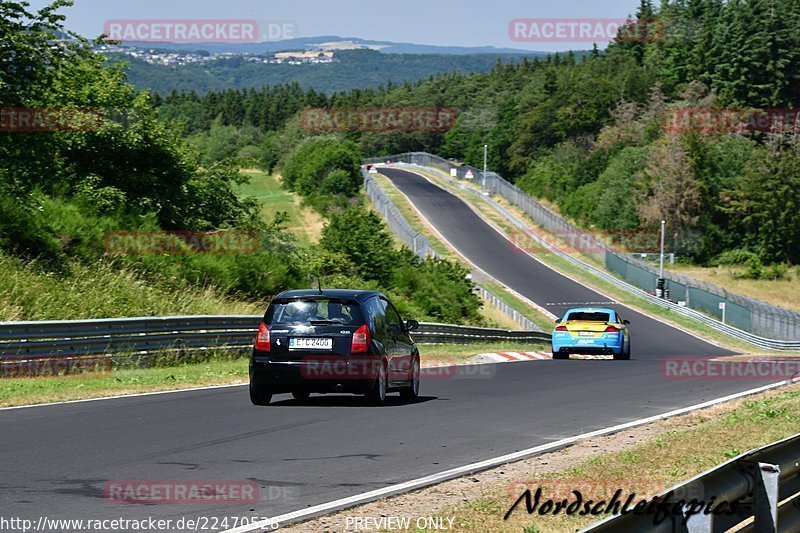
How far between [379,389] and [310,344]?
46.4 inches

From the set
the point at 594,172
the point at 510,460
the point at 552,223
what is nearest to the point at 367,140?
the point at 594,172

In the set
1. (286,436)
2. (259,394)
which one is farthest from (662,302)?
(286,436)

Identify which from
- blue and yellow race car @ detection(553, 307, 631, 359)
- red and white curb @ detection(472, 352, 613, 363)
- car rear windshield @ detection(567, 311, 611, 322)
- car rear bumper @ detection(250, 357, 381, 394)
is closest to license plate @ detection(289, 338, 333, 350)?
car rear bumper @ detection(250, 357, 381, 394)

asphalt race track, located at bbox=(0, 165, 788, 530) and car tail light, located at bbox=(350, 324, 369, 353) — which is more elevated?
car tail light, located at bbox=(350, 324, 369, 353)

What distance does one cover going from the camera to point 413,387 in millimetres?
16859

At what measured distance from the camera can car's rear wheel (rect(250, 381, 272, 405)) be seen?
1484cm

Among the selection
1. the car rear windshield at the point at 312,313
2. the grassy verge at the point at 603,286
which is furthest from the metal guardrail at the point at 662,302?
the car rear windshield at the point at 312,313

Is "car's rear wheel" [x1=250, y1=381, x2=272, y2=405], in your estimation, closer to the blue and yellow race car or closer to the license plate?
the license plate

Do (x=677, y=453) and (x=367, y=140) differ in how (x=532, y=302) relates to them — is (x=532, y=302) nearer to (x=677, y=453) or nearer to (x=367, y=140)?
(x=677, y=453)

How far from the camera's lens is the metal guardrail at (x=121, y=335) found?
60.5 feet

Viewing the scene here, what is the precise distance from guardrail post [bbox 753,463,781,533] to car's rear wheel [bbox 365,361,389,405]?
8.98m

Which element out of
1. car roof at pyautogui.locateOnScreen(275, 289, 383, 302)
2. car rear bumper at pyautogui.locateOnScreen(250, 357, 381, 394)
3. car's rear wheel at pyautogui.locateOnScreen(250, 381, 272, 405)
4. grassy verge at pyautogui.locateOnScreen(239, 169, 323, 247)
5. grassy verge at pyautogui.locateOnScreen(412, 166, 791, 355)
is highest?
A: car roof at pyautogui.locateOnScreen(275, 289, 383, 302)

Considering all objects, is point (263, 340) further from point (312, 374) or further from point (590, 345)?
point (590, 345)

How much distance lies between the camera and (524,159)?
146m
